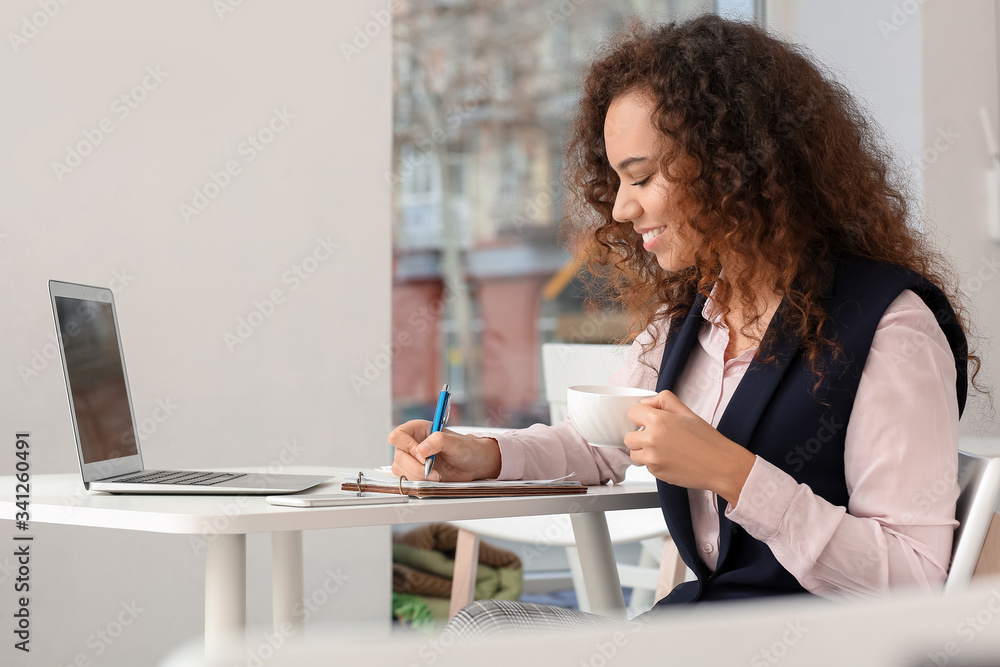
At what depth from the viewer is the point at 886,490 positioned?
92 centimetres

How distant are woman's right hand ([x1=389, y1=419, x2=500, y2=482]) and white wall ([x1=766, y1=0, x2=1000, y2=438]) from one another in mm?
1580

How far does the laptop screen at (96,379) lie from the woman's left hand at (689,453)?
0.64 m

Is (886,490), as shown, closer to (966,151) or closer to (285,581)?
(285,581)

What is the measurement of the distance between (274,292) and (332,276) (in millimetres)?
147

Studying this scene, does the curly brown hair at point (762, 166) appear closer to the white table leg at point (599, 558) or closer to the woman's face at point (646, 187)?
the woman's face at point (646, 187)

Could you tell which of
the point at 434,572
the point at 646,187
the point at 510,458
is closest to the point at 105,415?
the point at 510,458

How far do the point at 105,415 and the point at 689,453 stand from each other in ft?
2.41

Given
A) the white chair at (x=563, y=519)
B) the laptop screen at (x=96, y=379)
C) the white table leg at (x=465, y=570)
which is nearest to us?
the laptop screen at (x=96, y=379)

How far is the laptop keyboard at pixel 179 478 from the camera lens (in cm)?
106

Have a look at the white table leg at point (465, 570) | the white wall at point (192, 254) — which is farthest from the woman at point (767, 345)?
the white wall at point (192, 254)

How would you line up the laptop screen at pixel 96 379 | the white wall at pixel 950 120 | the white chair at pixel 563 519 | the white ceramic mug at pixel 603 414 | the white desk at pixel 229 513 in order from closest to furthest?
the white desk at pixel 229 513 → the white ceramic mug at pixel 603 414 → the laptop screen at pixel 96 379 → the white chair at pixel 563 519 → the white wall at pixel 950 120

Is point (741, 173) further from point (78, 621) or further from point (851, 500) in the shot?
point (78, 621)

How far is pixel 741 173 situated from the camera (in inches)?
43.1

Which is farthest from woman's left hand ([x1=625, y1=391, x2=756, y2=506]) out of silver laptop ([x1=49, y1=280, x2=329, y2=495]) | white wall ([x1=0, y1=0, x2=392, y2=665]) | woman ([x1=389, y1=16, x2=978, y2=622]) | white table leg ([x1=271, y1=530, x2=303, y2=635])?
white wall ([x1=0, y1=0, x2=392, y2=665])
